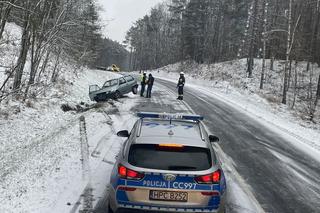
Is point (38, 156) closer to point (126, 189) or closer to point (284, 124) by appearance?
point (126, 189)

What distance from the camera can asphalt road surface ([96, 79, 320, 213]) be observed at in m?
8.36

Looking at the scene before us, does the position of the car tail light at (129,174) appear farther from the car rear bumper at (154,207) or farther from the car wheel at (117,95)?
the car wheel at (117,95)

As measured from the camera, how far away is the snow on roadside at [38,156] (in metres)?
7.42

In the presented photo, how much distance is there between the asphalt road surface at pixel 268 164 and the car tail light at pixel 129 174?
1607 millimetres

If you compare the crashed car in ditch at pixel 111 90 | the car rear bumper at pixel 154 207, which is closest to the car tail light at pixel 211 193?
the car rear bumper at pixel 154 207

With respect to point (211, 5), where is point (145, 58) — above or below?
below

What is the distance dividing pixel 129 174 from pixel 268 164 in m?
6.69

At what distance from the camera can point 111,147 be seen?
11875 mm

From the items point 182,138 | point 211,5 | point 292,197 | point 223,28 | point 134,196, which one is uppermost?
point 211,5

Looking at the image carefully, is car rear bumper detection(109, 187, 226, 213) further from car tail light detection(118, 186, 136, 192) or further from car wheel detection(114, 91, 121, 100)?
car wheel detection(114, 91, 121, 100)

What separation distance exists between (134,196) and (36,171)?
4208 millimetres

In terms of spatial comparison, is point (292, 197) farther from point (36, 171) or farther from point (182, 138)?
point (36, 171)

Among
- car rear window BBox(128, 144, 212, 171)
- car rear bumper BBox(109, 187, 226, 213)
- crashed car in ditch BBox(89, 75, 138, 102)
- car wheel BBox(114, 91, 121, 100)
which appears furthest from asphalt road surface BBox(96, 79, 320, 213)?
crashed car in ditch BBox(89, 75, 138, 102)

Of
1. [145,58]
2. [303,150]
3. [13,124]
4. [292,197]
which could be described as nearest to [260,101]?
[303,150]
